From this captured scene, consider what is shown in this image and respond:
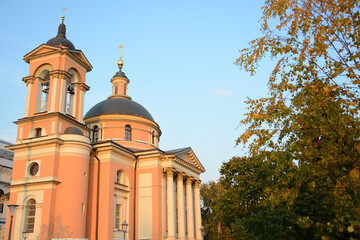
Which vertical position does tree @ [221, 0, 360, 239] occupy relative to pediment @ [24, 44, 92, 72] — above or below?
below

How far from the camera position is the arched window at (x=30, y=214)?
22.0 metres

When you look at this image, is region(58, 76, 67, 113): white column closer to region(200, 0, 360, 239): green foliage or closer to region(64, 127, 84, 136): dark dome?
region(64, 127, 84, 136): dark dome

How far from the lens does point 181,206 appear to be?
97.4ft

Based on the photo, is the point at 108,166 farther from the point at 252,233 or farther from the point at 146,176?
the point at 252,233

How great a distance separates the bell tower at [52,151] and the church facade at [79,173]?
6 centimetres

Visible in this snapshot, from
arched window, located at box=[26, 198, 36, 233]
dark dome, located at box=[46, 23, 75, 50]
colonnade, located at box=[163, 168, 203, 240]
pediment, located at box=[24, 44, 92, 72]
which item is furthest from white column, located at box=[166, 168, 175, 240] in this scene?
dark dome, located at box=[46, 23, 75, 50]

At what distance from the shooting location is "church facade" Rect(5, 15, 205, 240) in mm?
22188

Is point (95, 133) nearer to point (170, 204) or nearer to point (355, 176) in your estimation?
point (170, 204)

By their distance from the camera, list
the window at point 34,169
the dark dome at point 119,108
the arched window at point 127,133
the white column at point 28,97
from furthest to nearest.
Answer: the dark dome at point 119,108
the arched window at point 127,133
the white column at point 28,97
the window at point 34,169

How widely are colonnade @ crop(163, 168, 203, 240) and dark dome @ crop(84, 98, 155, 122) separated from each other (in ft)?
23.8

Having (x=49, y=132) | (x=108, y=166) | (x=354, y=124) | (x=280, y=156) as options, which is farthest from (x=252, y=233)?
(x=49, y=132)

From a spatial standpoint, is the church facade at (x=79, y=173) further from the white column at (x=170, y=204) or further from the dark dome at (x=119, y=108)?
the dark dome at (x=119, y=108)

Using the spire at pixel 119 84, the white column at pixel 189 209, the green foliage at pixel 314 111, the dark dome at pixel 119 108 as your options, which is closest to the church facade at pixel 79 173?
the white column at pixel 189 209

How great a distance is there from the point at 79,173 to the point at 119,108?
10.9m
